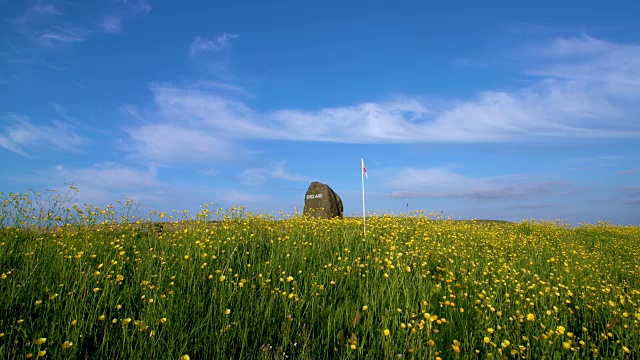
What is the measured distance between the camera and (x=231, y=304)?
12.9 feet

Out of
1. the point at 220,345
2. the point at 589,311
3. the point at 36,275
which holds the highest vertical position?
the point at 36,275

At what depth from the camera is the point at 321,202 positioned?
62.7 feet

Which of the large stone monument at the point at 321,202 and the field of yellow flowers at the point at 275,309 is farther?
the large stone monument at the point at 321,202

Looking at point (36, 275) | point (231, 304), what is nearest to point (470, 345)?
point (231, 304)

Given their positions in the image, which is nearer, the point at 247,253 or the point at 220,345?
the point at 220,345

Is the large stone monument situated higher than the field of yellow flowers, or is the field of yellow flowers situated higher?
the large stone monument

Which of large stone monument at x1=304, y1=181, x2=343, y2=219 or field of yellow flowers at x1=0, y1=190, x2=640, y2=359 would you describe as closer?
field of yellow flowers at x1=0, y1=190, x2=640, y2=359

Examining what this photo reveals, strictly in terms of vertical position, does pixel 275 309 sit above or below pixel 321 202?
below

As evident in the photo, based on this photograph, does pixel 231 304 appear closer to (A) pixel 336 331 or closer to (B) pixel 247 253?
(A) pixel 336 331

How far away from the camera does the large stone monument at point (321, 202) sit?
18750 mm

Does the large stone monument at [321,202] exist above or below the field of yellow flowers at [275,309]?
above

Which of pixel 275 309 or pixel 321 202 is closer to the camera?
pixel 275 309

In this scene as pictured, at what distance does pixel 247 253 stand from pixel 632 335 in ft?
16.8

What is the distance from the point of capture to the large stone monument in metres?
18.8
